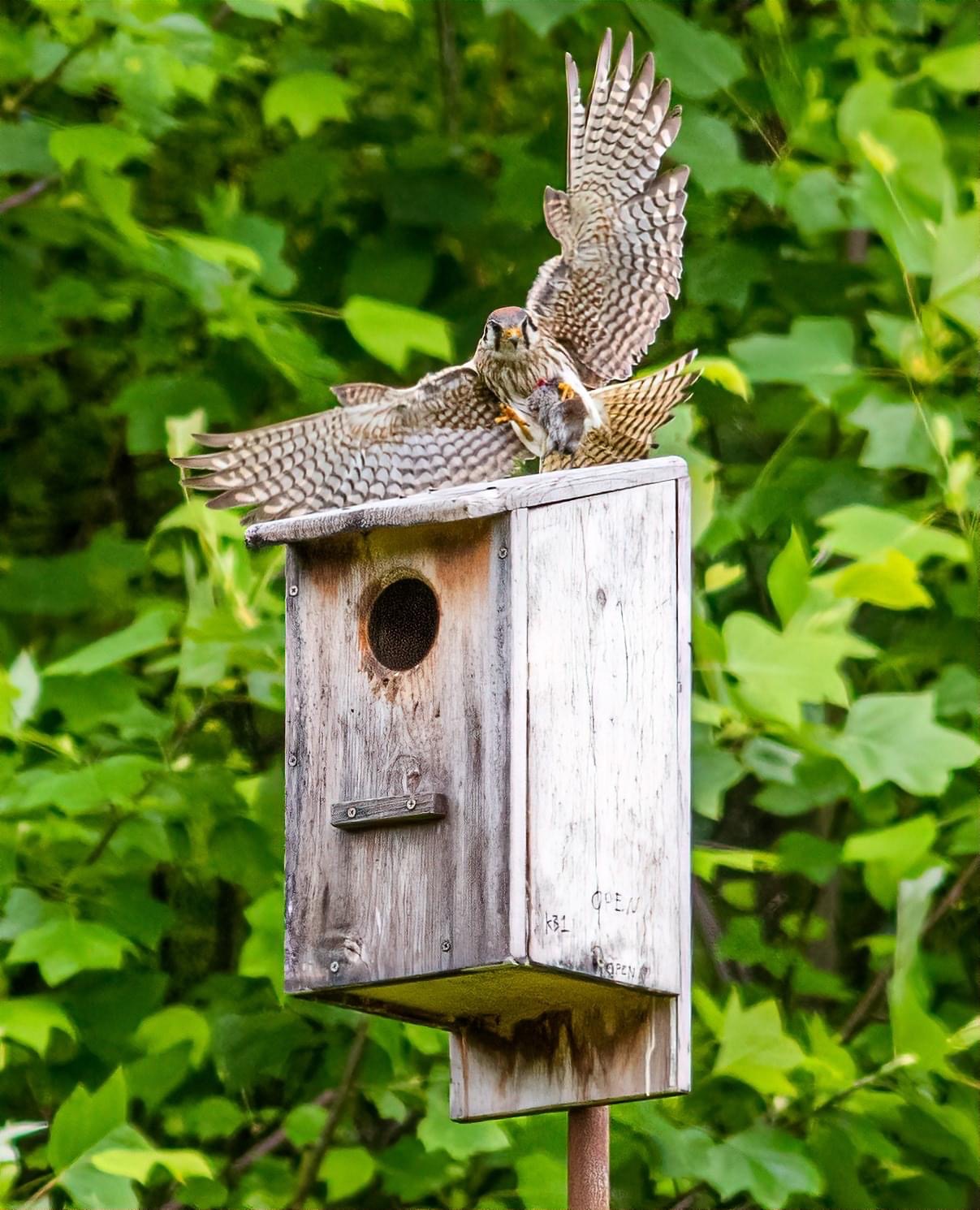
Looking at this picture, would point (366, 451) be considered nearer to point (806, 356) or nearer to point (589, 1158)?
point (806, 356)

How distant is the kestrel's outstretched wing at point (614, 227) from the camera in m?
3.45

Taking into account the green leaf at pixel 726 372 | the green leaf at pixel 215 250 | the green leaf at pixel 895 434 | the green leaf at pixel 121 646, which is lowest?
the green leaf at pixel 121 646

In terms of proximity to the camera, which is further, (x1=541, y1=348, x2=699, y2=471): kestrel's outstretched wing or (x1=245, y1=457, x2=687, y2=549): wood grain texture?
(x1=541, y1=348, x2=699, y2=471): kestrel's outstretched wing

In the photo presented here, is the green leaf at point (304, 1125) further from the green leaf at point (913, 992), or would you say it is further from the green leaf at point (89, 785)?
the green leaf at point (913, 992)

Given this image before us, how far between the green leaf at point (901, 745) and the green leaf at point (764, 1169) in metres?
0.72

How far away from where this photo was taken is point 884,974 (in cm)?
454

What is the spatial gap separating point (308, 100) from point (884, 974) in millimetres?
2296

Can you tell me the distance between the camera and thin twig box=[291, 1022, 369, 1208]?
409 centimetres

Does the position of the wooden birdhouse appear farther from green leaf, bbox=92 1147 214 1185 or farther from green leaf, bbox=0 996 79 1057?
green leaf, bbox=0 996 79 1057

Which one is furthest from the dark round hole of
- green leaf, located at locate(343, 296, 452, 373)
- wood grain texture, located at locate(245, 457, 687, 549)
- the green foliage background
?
green leaf, located at locate(343, 296, 452, 373)

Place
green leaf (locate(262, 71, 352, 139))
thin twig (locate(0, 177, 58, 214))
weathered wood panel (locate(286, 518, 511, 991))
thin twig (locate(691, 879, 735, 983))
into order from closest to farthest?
weathered wood panel (locate(286, 518, 511, 991))
green leaf (locate(262, 71, 352, 139))
thin twig (locate(0, 177, 58, 214))
thin twig (locate(691, 879, 735, 983))

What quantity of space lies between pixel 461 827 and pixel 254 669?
1.21 meters

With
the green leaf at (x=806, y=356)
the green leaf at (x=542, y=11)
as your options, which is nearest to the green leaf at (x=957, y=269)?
the green leaf at (x=806, y=356)

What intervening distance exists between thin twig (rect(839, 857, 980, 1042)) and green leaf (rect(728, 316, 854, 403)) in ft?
3.85
